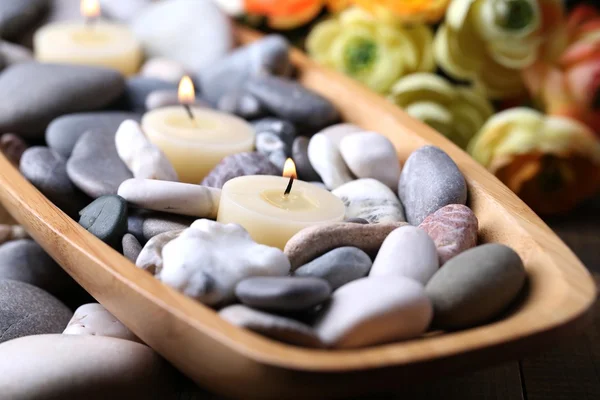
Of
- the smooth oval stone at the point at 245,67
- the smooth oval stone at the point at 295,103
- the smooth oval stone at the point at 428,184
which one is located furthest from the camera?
the smooth oval stone at the point at 245,67

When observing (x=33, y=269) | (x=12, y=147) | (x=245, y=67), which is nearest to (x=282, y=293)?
(x=33, y=269)

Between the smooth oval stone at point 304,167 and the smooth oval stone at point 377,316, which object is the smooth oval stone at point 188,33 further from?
the smooth oval stone at point 377,316

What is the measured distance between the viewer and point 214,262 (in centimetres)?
49

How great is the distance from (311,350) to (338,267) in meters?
0.12

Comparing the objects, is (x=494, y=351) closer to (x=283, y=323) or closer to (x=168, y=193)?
(x=283, y=323)

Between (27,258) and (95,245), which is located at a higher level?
(95,245)

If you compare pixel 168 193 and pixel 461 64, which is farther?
pixel 461 64

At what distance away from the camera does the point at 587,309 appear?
1.45ft

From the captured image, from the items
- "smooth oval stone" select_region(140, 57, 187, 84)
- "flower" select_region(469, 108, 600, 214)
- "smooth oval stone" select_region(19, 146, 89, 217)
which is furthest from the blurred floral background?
"smooth oval stone" select_region(19, 146, 89, 217)

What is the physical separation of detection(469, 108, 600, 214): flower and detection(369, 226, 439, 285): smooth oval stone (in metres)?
0.38

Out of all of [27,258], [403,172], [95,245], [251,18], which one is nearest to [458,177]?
[403,172]

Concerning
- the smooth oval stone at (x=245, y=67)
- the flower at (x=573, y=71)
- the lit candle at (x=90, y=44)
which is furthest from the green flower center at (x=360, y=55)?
the lit candle at (x=90, y=44)

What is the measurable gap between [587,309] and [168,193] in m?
0.33

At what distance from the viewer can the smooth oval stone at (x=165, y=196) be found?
590mm
